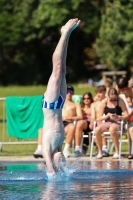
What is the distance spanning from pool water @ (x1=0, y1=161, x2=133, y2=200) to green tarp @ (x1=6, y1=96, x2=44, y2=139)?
4063 mm

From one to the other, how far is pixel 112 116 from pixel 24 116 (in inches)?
111

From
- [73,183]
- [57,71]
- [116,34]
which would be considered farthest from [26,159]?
[116,34]

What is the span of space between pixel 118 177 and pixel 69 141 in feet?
16.2

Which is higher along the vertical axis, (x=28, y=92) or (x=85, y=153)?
(x=28, y=92)

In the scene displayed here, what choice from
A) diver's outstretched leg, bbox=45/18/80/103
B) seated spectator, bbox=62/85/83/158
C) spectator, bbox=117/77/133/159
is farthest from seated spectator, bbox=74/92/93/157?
diver's outstretched leg, bbox=45/18/80/103

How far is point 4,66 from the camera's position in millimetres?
57438

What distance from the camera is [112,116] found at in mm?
15734

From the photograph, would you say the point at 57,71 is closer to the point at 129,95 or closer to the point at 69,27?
the point at 69,27

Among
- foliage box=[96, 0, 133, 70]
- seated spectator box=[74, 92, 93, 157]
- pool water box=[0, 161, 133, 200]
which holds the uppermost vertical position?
foliage box=[96, 0, 133, 70]

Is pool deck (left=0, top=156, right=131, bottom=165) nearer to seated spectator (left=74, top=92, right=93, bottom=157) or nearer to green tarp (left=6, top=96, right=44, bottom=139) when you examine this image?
seated spectator (left=74, top=92, right=93, bottom=157)

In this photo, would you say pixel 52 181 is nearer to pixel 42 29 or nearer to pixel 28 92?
pixel 28 92

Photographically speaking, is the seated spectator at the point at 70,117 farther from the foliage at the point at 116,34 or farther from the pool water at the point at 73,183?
the foliage at the point at 116,34

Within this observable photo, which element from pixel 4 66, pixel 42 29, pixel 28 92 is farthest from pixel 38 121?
pixel 4 66

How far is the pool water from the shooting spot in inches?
365
